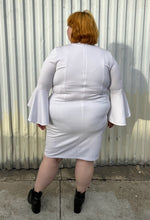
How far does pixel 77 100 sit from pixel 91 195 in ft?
4.03

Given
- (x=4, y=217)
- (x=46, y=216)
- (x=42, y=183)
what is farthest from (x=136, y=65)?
(x=4, y=217)

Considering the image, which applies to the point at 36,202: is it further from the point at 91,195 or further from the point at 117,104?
the point at 117,104

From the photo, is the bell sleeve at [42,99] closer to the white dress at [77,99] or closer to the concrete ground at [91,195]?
the white dress at [77,99]

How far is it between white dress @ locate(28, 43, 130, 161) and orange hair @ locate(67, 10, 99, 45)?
7cm

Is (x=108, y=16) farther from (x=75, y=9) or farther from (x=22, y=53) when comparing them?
(x=22, y=53)

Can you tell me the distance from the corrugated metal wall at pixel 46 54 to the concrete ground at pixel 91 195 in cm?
20

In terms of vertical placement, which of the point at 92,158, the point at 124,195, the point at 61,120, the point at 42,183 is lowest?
the point at 124,195

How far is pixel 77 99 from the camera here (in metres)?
2.47

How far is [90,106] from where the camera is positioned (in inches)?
97.4

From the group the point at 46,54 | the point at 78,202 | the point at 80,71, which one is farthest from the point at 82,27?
the point at 78,202

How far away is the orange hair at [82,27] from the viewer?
235 centimetres

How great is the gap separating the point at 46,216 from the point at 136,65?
1.99 m

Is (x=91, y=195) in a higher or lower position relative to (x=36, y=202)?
lower

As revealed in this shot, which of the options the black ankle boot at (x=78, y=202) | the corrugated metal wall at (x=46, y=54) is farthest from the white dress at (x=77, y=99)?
the corrugated metal wall at (x=46, y=54)
